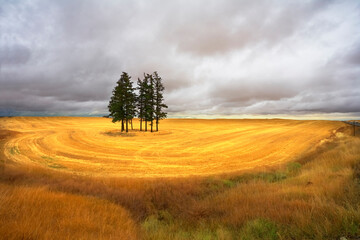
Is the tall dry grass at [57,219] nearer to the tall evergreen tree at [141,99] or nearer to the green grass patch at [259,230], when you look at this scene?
the green grass patch at [259,230]

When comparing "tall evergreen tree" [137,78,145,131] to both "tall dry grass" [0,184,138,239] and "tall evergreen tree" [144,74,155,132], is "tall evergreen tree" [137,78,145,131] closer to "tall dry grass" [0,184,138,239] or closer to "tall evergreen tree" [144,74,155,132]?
"tall evergreen tree" [144,74,155,132]

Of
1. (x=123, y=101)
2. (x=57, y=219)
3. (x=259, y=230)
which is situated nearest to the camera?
(x=57, y=219)

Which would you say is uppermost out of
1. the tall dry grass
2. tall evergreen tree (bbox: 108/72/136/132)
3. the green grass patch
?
tall evergreen tree (bbox: 108/72/136/132)

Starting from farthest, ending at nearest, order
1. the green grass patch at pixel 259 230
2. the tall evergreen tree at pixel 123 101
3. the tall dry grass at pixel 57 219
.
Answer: the tall evergreen tree at pixel 123 101, the green grass patch at pixel 259 230, the tall dry grass at pixel 57 219

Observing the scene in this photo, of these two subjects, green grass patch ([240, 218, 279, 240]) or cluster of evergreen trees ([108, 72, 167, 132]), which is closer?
green grass patch ([240, 218, 279, 240])

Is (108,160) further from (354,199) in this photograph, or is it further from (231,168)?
(354,199)

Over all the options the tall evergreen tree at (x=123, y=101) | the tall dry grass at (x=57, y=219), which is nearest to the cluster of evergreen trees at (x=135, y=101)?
the tall evergreen tree at (x=123, y=101)

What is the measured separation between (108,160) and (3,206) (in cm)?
1169

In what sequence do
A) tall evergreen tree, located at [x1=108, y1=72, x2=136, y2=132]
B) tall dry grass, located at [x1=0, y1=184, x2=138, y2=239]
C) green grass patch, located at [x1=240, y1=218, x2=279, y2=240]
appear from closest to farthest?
tall dry grass, located at [x1=0, y1=184, x2=138, y2=239] < green grass patch, located at [x1=240, y1=218, x2=279, y2=240] < tall evergreen tree, located at [x1=108, y1=72, x2=136, y2=132]

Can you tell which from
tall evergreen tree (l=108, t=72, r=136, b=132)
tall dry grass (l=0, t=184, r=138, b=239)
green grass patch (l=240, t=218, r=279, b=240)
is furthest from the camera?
tall evergreen tree (l=108, t=72, r=136, b=132)

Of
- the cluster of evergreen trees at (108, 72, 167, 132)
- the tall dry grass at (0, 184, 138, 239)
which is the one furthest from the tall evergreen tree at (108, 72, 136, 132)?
the tall dry grass at (0, 184, 138, 239)

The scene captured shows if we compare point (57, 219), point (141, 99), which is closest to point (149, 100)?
point (141, 99)

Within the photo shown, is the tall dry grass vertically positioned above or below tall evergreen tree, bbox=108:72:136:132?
below

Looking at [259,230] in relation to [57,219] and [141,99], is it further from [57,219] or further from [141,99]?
[141,99]
